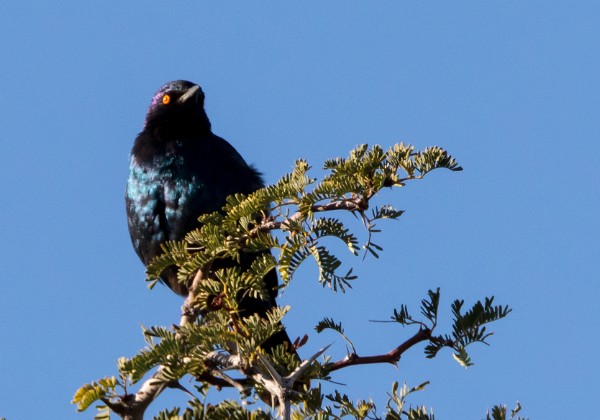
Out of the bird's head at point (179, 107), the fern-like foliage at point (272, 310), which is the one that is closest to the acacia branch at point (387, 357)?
the fern-like foliage at point (272, 310)

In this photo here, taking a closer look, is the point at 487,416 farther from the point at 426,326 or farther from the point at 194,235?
the point at 194,235

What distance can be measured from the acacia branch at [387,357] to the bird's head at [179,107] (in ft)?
10.9

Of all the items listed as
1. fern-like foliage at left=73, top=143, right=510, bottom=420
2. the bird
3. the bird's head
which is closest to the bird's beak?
the bird's head

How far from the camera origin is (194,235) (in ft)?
11.0

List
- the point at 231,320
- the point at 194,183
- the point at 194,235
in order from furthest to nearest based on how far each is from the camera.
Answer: the point at 194,183 < the point at 194,235 < the point at 231,320

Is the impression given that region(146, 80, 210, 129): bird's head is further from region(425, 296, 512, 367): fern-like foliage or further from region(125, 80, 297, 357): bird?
region(425, 296, 512, 367): fern-like foliage

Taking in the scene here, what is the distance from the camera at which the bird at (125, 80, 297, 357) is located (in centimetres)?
544

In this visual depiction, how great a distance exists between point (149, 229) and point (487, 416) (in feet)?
10.3

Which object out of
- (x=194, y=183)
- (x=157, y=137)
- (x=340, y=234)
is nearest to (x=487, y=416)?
(x=340, y=234)

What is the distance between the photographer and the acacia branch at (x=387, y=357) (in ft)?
10.0

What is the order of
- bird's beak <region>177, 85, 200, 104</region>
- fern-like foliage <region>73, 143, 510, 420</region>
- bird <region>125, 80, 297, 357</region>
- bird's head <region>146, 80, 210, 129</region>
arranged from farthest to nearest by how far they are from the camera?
1. bird's beak <region>177, 85, 200, 104</region>
2. bird's head <region>146, 80, 210, 129</region>
3. bird <region>125, 80, 297, 357</region>
4. fern-like foliage <region>73, 143, 510, 420</region>

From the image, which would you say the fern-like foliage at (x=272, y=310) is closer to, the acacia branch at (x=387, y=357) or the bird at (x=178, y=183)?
the acacia branch at (x=387, y=357)

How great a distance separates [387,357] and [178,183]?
2.74 m

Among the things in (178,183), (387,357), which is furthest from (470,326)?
(178,183)
